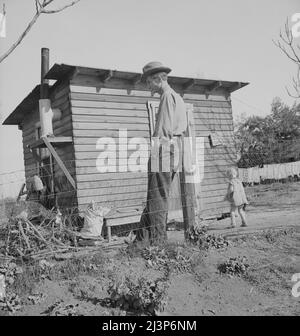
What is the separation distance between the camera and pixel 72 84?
314 inches

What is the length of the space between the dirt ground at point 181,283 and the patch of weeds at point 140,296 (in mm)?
51

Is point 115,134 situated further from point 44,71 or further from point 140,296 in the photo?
point 140,296

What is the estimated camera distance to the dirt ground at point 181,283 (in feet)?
12.2

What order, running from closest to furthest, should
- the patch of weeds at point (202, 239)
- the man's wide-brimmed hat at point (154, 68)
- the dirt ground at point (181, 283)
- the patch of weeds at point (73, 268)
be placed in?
the dirt ground at point (181, 283) → the patch of weeds at point (73, 268) → the man's wide-brimmed hat at point (154, 68) → the patch of weeds at point (202, 239)

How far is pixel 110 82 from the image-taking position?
8516 millimetres

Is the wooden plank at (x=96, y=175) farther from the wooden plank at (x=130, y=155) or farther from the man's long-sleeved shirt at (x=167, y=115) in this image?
the man's long-sleeved shirt at (x=167, y=115)

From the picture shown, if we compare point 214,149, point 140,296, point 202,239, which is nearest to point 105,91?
point 214,149

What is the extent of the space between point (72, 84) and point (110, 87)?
0.94 metres

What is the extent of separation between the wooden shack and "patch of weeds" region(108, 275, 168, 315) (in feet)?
12.7

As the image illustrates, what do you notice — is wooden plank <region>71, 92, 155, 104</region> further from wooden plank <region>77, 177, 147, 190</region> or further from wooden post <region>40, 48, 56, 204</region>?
wooden plank <region>77, 177, 147, 190</region>

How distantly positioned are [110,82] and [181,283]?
5507mm

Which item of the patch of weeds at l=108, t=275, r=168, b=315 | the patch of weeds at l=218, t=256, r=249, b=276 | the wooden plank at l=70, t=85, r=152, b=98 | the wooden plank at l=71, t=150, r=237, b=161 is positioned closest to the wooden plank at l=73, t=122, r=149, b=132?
the wooden plank at l=71, t=150, r=237, b=161

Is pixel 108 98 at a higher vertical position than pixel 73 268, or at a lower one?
higher

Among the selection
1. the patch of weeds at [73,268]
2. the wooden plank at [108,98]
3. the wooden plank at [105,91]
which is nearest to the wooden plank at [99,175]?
the wooden plank at [108,98]
